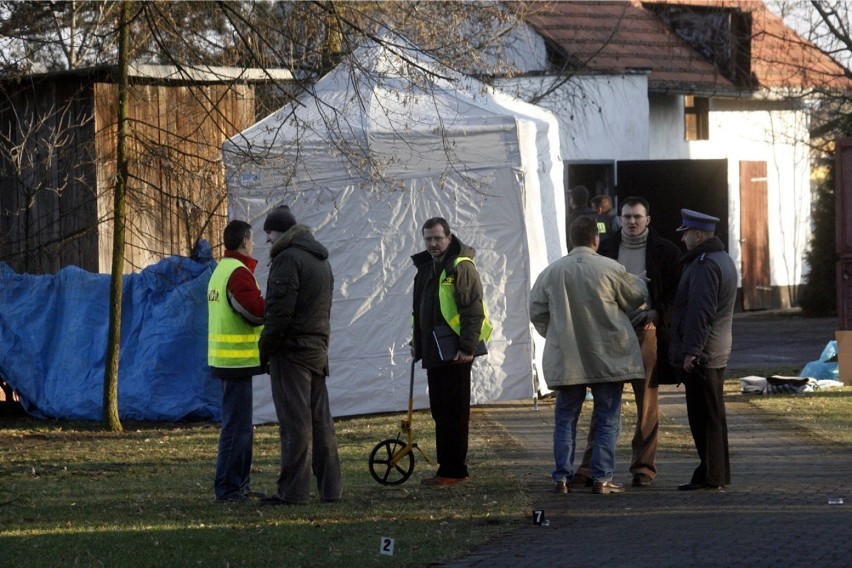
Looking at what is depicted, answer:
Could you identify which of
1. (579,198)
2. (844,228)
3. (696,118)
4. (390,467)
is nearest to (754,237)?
(696,118)

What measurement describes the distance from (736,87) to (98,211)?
16680 millimetres

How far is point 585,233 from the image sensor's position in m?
10.0

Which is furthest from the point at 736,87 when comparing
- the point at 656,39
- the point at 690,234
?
the point at 690,234

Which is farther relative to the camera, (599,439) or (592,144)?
(592,144)

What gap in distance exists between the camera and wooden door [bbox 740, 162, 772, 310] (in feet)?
99.1

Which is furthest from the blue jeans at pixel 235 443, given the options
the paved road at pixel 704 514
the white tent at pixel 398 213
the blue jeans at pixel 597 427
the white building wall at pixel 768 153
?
the white building wall at pixel 768 153

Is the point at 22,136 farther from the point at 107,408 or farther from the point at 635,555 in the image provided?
the point at 635,555

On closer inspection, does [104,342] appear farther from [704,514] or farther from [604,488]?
[704,514]

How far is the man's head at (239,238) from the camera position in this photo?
32.6 ft

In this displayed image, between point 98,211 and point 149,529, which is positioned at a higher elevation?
point 98,211

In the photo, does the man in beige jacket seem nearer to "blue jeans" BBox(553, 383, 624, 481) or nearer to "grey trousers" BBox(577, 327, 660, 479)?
"blue jeans" BBox(553, 383, 624, 481)

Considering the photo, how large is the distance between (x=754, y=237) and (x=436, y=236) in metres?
21.2

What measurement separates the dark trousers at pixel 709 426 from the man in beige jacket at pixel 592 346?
42 cm

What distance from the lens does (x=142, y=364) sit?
16375 mm
